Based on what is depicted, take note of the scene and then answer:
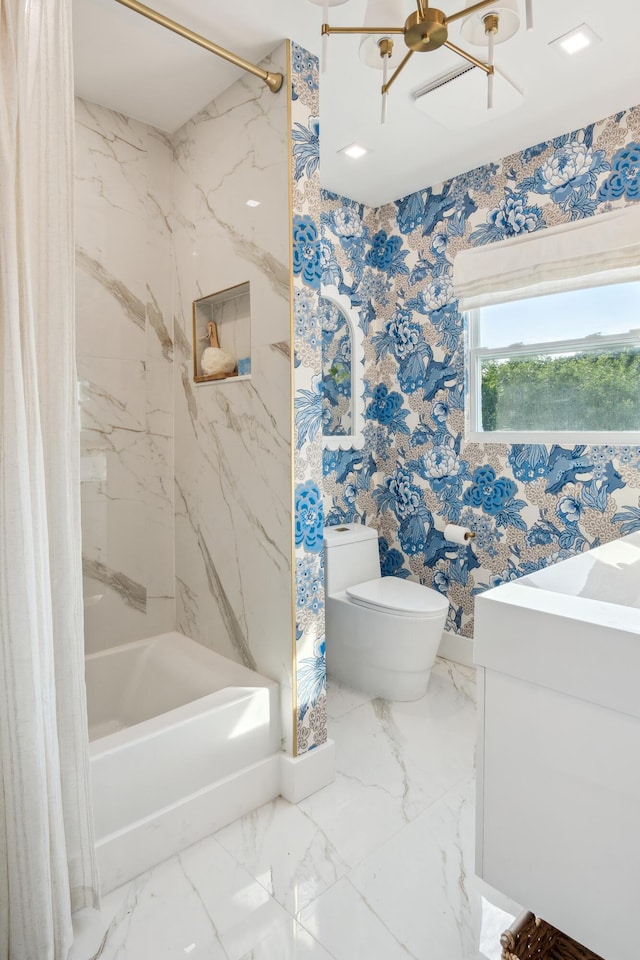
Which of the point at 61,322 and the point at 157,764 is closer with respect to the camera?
the point at 61,322

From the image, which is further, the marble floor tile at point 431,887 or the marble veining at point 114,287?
the marble veining at point 114,287

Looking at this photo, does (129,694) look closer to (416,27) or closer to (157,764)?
(157,764)

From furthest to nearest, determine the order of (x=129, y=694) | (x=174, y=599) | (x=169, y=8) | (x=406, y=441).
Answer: (x=406, y=441)
(x=174, y=599)
(x=129, y=694)
(x=169, y=8)

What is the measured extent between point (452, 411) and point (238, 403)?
129 centimetres

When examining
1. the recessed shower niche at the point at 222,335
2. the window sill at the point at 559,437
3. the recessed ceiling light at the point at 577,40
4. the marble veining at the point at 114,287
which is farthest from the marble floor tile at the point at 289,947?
the recessed ceiling light at the point at 577,40

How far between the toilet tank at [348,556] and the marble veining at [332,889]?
0.88m

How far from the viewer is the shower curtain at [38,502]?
1101 mm

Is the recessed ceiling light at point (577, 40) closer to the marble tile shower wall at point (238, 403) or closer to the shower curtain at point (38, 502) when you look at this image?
the marble tile shower wall at point (238, 403)

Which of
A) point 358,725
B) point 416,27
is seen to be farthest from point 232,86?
point 358,725

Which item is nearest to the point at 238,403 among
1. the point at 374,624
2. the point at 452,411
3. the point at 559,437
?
the point at 374,624

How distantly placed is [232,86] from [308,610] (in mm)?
1903

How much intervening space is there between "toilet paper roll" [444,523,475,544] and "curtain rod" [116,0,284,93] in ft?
6.51

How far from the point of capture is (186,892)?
150cm

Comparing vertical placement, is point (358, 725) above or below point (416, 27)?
below
